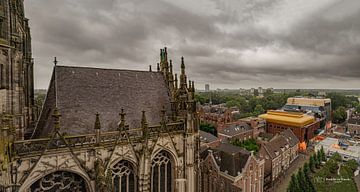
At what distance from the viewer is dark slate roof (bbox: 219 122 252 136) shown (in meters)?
59.5

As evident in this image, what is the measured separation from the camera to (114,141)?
574 inches

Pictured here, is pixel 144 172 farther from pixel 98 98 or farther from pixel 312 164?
pixel 312 164

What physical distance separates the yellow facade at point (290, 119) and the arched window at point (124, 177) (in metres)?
68.5

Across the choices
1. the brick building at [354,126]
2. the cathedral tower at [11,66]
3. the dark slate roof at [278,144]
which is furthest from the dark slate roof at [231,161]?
the brick building at [354,126]

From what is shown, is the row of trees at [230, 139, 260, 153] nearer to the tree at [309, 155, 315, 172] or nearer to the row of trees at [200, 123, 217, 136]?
the tree at [309, 155, 315, 172]

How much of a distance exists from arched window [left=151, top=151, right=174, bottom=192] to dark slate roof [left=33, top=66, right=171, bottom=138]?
3012 mm

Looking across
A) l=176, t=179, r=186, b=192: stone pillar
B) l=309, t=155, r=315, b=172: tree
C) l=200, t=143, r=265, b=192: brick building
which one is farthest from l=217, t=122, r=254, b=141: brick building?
l=176, t=179, r=186, b=192: stone pillar

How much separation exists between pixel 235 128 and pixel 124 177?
2014 inches

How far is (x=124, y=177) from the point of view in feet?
51.2

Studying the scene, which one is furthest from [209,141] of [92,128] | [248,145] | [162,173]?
[92,128]

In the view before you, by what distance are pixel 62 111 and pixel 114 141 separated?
424 cm

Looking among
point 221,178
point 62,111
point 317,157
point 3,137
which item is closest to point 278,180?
point 317,157

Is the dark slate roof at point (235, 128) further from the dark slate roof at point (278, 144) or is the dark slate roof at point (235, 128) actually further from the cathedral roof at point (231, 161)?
the cathedral roof at point (231, 161)

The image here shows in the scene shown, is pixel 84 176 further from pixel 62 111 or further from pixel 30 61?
pixel 30 61
